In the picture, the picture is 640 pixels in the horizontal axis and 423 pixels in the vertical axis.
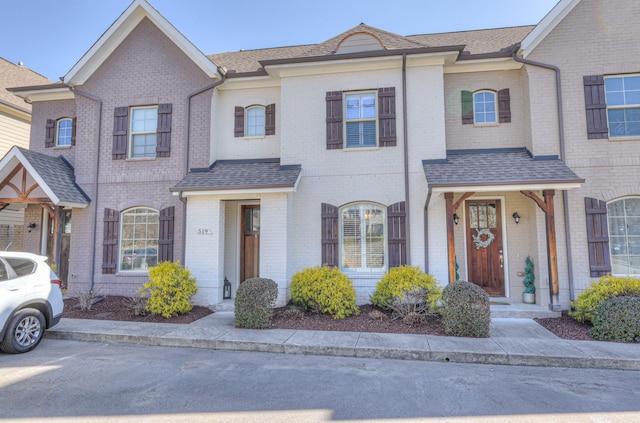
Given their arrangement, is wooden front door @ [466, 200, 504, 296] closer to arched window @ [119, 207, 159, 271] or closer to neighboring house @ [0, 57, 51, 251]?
arched window @ [119, 207, 159, 271]

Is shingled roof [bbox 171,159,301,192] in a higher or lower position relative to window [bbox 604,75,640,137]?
lower

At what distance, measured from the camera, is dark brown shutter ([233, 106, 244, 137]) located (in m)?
10.2

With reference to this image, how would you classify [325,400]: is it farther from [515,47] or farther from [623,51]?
[623,51]

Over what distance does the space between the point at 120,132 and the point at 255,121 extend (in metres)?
3.90

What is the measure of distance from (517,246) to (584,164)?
2.40 meters

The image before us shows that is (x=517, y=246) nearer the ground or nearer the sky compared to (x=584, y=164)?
nearer the ground

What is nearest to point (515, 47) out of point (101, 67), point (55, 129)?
point (101, 67)

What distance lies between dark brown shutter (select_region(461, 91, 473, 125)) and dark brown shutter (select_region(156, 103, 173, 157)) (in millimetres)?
7971

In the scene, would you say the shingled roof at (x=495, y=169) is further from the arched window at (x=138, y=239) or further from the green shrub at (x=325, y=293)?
the arched window at (x=138, y=239)

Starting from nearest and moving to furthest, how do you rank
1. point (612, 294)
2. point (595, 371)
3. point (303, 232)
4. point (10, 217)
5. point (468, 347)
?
point (595, 371)
point (468, 347)
point (612, 294)
point (303, 232)
point (10, 217)

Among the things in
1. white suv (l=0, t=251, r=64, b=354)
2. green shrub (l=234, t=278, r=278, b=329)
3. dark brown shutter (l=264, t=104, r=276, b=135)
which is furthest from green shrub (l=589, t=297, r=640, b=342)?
white suv (l=0, t=251, r=64, b=354)

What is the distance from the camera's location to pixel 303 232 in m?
9.36

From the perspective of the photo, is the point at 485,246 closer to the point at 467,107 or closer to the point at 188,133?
the point at 467,107

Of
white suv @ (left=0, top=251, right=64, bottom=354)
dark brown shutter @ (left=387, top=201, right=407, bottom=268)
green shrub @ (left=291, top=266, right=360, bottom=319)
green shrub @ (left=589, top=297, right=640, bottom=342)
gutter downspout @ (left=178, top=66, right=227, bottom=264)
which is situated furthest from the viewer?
gutter downspout @ (left=178, top=66, right=227, bottom=264)
